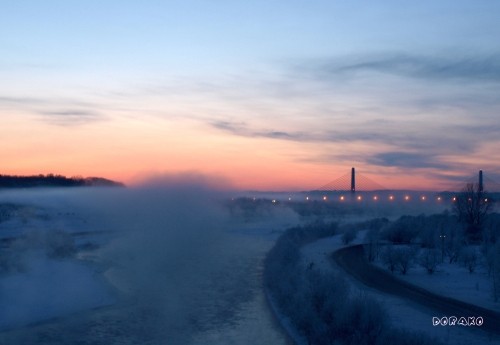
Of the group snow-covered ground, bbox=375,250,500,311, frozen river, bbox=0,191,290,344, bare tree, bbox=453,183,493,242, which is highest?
bare tree, bbox=453,183,493,242

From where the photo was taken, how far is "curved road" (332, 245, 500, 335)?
1783cm

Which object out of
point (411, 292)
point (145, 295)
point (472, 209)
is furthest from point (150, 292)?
point (472, 209)

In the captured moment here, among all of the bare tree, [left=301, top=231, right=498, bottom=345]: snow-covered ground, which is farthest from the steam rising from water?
the bare tree

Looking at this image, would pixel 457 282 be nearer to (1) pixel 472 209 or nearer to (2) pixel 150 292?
(2) pixel 150 292

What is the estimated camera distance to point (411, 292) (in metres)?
22.4

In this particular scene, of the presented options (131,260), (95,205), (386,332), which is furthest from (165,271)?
(95,205)

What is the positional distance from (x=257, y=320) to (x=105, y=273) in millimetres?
11997

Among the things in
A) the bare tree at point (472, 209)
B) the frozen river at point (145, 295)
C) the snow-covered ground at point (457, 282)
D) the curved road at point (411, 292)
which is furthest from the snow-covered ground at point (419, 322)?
the bare tree at point (472, 209)

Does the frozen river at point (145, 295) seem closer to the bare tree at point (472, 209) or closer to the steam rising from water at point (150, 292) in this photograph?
the steam rising from water at point (150, 292)

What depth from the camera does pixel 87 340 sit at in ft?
55.3

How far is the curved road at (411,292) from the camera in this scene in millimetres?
17828

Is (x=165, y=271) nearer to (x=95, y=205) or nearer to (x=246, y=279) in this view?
(x=246, y=279)

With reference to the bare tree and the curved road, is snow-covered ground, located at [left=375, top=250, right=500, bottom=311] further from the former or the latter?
the bare tree

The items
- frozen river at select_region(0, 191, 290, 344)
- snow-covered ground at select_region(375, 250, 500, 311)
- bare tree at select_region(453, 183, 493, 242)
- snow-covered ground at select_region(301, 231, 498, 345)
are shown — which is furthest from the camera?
bare tree at select_region(453, 183, 493, 242)
